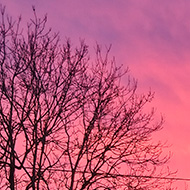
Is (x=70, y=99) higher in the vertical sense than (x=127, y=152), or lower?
higher

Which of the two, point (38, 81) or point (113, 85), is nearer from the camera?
point (38, 81)

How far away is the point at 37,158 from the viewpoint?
19.8 metres

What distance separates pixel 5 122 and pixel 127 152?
4899mm

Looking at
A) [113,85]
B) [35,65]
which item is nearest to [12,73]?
[35,65]

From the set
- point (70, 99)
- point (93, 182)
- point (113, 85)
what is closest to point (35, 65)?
point (70, 99)

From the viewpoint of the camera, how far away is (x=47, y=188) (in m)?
20.1

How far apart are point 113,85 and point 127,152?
2774 millimetres

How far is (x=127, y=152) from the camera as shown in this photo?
68.5 ft

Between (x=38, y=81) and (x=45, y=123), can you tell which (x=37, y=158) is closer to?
(x=45, y=123)

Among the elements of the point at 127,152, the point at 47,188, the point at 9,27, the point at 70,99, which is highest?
the point at 9,27

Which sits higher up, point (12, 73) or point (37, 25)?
point (37, 25)

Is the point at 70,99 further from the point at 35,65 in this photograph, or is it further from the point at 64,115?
the point at 35,65

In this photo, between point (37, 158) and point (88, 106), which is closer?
point (37, 158)

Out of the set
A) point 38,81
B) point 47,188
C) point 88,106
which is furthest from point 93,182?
point 38,81
